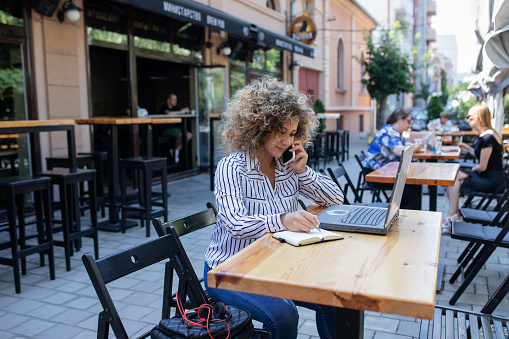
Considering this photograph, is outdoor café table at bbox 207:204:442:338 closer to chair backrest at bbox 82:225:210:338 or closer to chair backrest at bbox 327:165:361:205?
chair backrest at bbox 82:225:210:338

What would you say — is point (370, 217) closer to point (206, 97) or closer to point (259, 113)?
point (259, 113)

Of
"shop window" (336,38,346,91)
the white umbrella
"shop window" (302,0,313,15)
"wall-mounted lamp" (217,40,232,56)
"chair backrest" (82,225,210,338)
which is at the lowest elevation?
"chair backrest" (82,225,210,338)

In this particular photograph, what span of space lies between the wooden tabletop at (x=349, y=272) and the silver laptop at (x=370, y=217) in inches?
1.7

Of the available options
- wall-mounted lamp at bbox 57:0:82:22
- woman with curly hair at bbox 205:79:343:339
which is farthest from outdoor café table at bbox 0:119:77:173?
woman with curly hair at bbox 205:79:343:339

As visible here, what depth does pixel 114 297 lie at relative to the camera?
3.53 m

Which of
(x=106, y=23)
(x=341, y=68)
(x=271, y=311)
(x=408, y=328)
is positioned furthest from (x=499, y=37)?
(x=341, y=68)

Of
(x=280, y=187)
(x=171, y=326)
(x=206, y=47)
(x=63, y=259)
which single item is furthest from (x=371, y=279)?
(x=206, y=47)

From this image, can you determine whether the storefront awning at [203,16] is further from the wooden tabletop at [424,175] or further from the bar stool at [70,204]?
the wooden tabletop at [424,175]

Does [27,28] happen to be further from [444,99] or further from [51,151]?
[444,99]

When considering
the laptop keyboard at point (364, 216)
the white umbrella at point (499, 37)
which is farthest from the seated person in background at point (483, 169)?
the laptop keyboard at point (364, 216)

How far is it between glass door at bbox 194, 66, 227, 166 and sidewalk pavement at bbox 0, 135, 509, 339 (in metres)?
5.19

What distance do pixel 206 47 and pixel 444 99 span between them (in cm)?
2410

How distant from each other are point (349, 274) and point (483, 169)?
4467 mm

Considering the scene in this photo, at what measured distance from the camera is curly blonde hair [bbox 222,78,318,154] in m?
2.33
